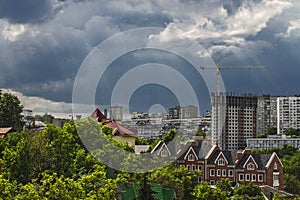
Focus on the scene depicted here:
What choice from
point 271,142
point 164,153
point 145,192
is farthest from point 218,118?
point 145,192

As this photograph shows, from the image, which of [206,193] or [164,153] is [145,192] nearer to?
[206,193]

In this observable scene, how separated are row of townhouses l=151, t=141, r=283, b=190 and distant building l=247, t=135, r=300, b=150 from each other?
19.6 metres

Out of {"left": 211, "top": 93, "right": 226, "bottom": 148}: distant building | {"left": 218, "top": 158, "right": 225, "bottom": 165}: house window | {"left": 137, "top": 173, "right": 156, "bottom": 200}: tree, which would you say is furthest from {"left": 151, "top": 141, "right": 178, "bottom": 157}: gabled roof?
{"left": 211, "top": 93, "right": 226, "bottom": 148}: distant building

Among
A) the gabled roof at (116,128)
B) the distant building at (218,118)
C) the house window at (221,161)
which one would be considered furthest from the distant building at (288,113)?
the gabled roof at (116,128)

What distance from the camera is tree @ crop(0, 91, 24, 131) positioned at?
29.6 metres

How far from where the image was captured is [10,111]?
29.8 meters

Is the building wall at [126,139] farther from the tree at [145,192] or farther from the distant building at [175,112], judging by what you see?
the tree at [145,192]

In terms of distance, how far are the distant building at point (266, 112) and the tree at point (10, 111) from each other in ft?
110

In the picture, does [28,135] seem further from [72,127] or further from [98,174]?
[98,174]

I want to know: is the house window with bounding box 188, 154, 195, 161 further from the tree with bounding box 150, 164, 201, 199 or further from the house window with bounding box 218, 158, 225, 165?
the tree with bounding box 150, 164, 201, 199

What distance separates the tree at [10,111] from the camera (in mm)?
29609

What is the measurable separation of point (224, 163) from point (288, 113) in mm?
33588

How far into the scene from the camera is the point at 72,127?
70.2 feet

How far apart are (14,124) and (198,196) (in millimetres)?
13296
